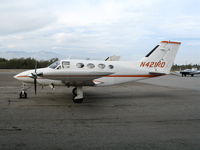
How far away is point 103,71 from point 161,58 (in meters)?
5.01

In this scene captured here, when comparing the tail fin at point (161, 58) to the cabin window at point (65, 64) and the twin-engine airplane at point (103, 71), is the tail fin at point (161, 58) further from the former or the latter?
the cabin window at point (65, 64)

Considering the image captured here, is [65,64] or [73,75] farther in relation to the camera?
[65,64]

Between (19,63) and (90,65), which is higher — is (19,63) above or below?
above

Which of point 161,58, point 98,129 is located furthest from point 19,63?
point 98,129

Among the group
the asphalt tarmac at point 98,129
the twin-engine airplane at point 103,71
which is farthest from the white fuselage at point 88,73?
the asphalt tarmac at point 98,129

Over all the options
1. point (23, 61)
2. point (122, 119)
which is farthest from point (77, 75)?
point (23, 61)

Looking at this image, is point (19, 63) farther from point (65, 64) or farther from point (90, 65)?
point (90, 65)

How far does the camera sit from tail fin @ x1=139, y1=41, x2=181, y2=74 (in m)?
12.6

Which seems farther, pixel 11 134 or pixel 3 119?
pixel 3 119

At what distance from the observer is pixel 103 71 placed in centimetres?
1007

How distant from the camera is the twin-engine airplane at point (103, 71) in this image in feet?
30.0

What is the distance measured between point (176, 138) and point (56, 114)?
186 inches

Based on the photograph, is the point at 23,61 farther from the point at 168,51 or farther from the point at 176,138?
the point at 176,138

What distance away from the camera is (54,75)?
28.5 ft
